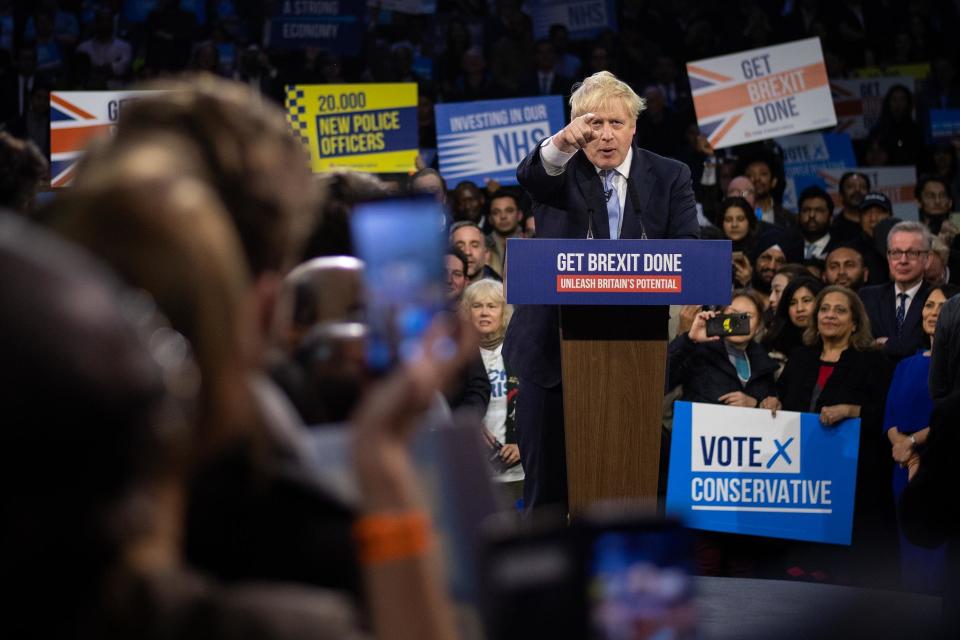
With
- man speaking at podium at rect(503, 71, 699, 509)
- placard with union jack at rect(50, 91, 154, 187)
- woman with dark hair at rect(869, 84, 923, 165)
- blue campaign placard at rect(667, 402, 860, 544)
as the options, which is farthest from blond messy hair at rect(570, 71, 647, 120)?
woman with dark hair at rect(869, 84, 923, 165)

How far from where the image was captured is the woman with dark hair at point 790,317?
7.09 m

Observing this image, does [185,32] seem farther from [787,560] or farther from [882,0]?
[787,560]

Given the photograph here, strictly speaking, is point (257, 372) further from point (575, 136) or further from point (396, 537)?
point (575, 136)

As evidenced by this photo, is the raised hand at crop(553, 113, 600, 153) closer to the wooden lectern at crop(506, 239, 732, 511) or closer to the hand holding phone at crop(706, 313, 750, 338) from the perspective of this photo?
the wooden lectern at crop(506, 239, 732, 511)

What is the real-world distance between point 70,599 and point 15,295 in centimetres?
22

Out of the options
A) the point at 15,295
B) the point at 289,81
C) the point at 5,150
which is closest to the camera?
the point at 15,295

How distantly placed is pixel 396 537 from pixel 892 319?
676cm

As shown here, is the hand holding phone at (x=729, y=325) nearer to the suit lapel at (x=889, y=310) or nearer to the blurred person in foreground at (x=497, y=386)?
the blurred person in foreground at (x=497, y=386)

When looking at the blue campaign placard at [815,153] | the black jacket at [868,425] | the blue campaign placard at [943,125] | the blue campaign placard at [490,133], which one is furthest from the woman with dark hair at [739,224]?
the blue campaign placard at [943,125]

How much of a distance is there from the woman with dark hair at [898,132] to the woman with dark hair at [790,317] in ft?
17.8

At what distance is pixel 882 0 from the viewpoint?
1481cm

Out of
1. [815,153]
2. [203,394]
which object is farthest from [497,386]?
[815,153]

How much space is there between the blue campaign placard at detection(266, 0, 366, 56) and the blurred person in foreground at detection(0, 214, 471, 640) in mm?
12945

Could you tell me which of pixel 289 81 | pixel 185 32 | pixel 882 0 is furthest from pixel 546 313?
pixel 882 0
